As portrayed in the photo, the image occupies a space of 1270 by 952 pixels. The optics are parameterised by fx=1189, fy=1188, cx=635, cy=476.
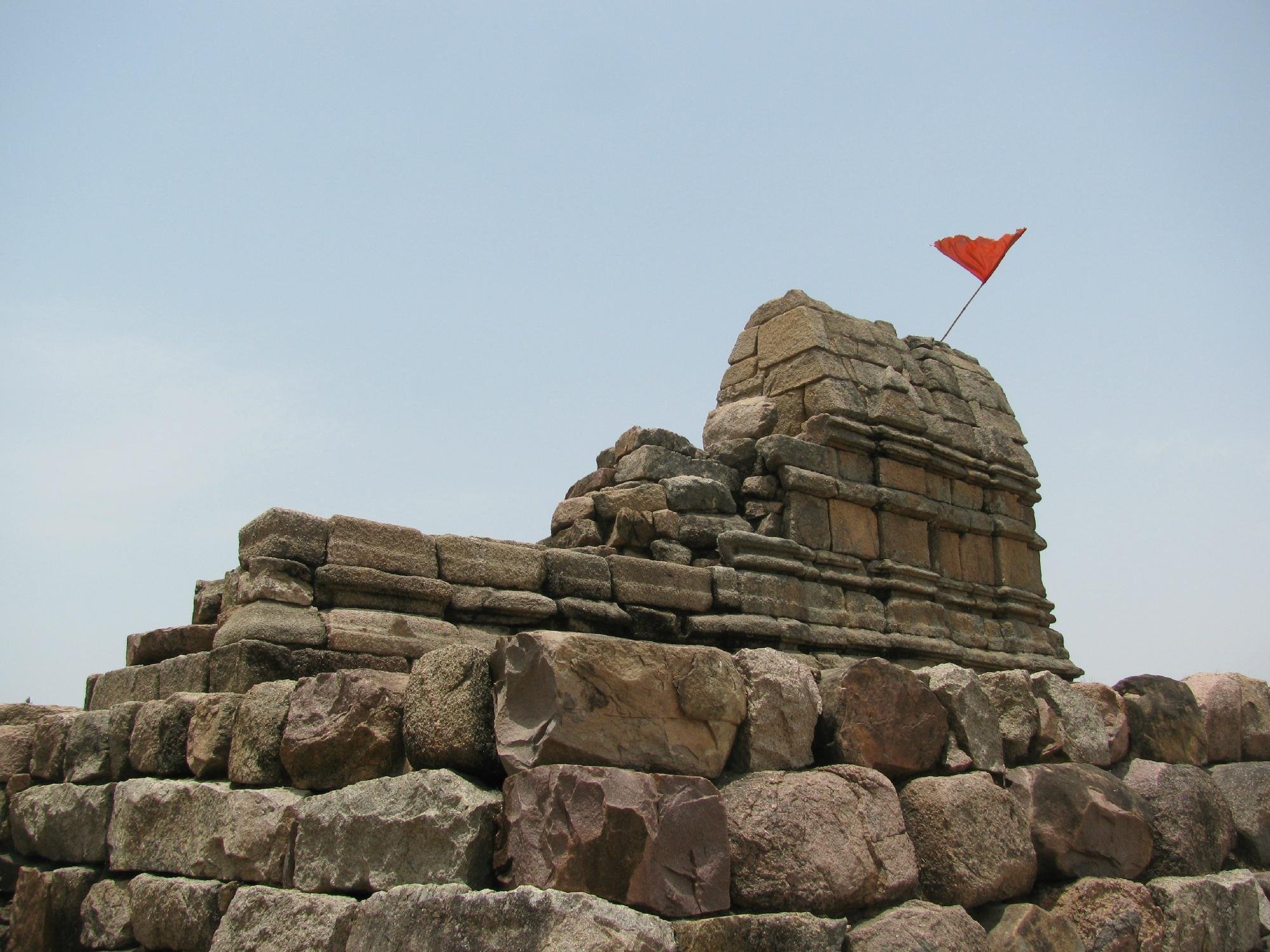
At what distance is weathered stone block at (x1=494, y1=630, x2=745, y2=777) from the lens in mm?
3422

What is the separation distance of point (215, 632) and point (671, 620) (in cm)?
301

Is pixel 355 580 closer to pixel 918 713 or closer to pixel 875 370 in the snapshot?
pixel 918 713

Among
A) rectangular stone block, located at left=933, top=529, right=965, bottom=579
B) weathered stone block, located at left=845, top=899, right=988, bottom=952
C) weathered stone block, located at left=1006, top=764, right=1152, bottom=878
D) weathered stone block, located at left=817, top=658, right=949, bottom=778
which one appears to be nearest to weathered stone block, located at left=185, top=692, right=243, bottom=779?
weathered stone block, located at left=817, top=658, right=949, bottom=778

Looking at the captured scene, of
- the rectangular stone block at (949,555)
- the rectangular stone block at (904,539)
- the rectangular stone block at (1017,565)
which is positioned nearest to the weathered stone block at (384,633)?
the rectangular stone block at (904,539)

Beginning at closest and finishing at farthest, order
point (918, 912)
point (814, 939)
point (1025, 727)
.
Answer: point (814, 939) < point (918, 912) < point (1025, 727)

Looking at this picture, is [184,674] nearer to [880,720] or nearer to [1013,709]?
[880,720]

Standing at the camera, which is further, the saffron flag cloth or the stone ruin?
the saffron flag cloth

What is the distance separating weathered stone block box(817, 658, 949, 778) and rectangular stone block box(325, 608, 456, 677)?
301cm

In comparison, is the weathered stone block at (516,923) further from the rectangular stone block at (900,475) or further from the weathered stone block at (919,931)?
the rectangular stone block at (900,475)

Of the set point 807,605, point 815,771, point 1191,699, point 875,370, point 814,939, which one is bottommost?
point 814,939

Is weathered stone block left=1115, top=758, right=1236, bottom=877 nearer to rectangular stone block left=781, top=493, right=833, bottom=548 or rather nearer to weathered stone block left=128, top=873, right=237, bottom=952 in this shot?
weathered stone block left=128, top=873, right=237, bottom=952

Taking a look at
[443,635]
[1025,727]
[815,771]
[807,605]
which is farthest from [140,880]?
[807,605]

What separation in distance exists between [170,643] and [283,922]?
3459 mm

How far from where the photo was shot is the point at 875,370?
10.5 meters
